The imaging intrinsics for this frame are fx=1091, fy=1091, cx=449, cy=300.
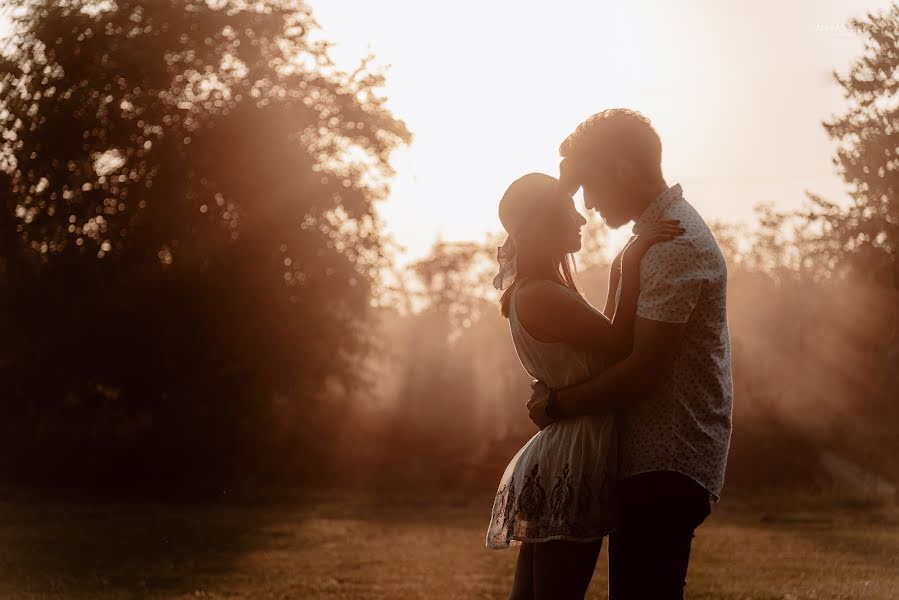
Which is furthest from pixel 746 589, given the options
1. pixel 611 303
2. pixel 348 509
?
pixel 348 509

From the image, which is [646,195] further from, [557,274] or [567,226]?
[557,274]

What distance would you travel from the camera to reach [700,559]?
14.7 meters

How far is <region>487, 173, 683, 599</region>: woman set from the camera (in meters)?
3.67

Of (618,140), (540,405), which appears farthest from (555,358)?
(618,140)

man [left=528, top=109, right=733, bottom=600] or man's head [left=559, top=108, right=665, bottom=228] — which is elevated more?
man's head [left=559, top=108, right=665, bottom=228]

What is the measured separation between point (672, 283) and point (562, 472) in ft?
2.51

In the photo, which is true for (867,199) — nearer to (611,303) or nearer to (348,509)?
(611,303)

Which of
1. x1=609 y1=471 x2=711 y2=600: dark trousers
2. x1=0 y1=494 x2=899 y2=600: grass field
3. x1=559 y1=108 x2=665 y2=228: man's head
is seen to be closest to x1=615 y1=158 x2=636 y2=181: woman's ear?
x1=559 y1=108 x2=665 y2=228: man's head

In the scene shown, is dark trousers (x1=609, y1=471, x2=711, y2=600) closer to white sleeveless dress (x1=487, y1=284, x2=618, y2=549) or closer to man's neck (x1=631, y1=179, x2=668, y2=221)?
white sleeveless dress (x1=487, y1=284, x2=618, y2=549)

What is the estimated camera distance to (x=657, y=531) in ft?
11.6

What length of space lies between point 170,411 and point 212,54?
893 cm

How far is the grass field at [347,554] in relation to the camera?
39.4ft

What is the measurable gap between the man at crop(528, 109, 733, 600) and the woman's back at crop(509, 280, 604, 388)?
3.8 inches

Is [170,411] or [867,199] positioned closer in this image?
[867,199]
